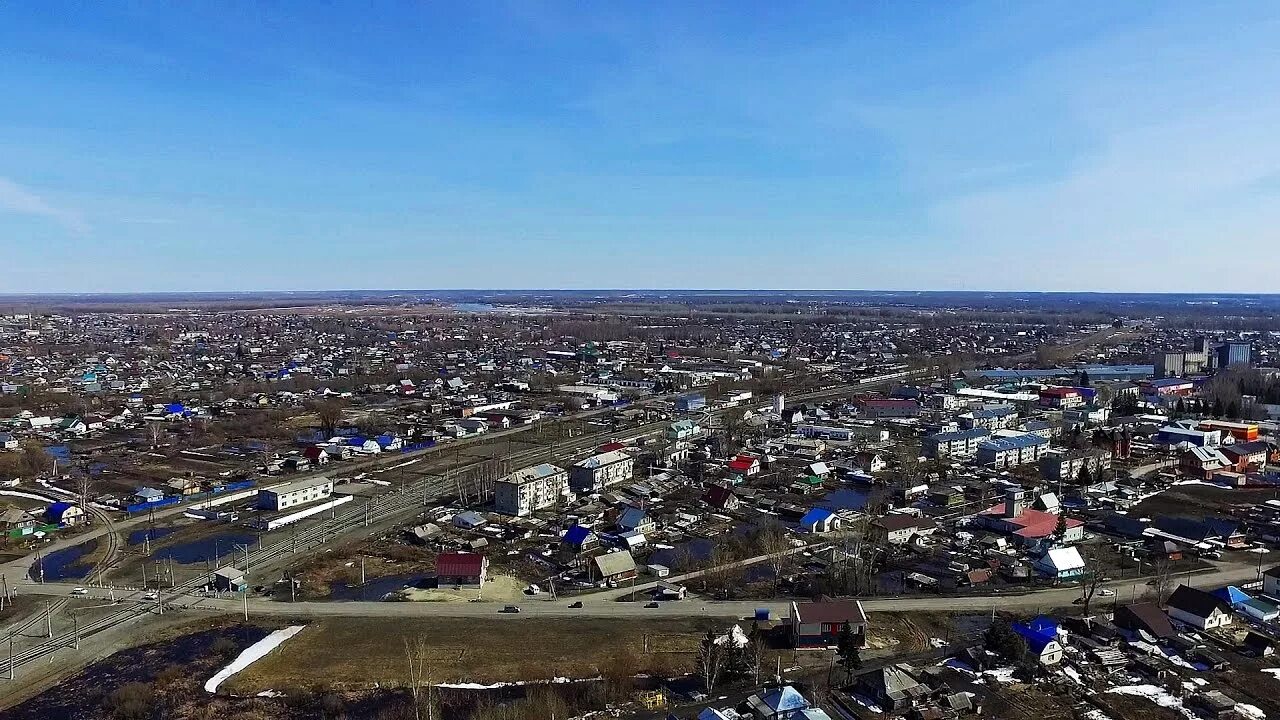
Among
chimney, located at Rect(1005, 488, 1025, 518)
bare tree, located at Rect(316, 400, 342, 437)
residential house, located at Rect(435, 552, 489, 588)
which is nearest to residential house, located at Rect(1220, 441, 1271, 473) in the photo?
chimney, located at Rect(1005, 488, 1025, 518)

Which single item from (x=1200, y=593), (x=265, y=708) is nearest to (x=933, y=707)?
(x=1200, y=593)

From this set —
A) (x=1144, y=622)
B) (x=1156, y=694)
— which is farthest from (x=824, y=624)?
(x=1144, y=622)

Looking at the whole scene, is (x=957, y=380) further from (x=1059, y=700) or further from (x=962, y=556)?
(x=1059, y=700)

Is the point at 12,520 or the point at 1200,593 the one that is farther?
the point at 12,520

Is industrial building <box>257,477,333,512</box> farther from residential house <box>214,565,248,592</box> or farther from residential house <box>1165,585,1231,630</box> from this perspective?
residential house <box>1165,585,1231,630</box>

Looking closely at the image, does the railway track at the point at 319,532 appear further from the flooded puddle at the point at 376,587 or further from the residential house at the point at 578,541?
the residential house at the point at 578,541
